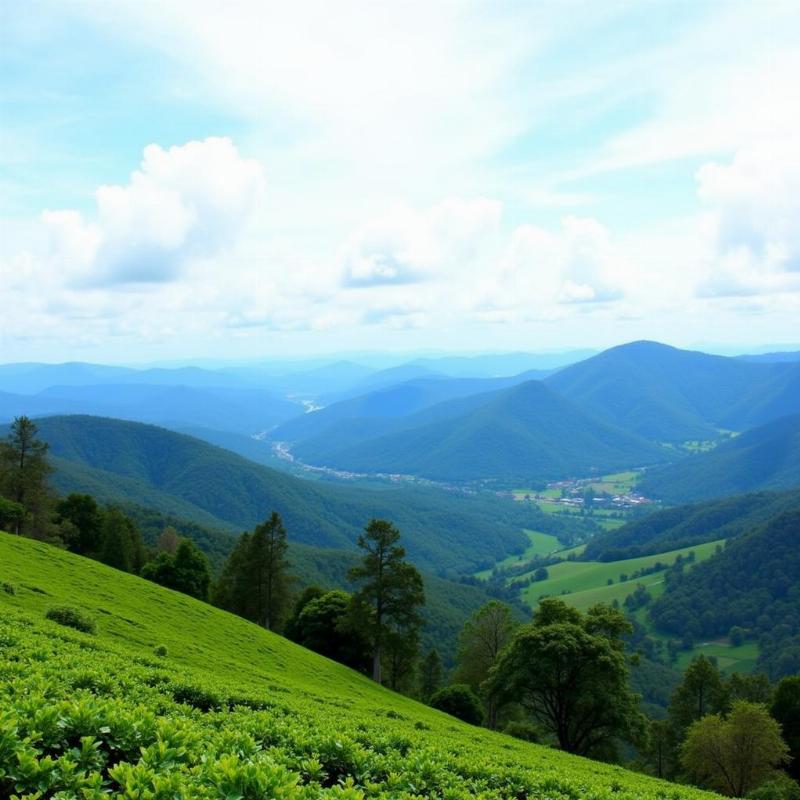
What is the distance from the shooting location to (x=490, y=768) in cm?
1302

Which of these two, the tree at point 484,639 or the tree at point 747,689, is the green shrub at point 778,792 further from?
the tree at point 484,639

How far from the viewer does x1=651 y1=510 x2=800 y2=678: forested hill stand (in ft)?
550

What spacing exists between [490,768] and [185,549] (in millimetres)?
50273

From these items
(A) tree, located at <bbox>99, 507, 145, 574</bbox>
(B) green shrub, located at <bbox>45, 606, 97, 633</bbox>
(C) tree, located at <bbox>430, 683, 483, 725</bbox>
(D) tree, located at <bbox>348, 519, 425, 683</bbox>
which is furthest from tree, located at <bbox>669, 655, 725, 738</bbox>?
(A) tree, located at <bbox>99, 507, 145, 574</bbox>

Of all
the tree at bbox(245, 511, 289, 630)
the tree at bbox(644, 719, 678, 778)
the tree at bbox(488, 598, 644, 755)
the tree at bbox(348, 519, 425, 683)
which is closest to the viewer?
the tree at bbox(488, 598, 644, 755)

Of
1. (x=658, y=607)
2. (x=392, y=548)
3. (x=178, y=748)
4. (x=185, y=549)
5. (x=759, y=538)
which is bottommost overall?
(x=658, y=607)

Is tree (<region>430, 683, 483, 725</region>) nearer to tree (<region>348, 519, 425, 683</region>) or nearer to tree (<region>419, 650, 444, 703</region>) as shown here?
tree (<region>348, 519, 425, 683</region>)

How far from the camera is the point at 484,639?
54562 mm

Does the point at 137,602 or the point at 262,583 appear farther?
the point at 262,583

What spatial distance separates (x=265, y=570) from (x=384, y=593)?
16007mm

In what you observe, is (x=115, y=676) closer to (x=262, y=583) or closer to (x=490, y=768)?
(x=490, y=768)

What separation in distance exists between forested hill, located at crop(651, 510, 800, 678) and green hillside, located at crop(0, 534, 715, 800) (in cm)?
17734

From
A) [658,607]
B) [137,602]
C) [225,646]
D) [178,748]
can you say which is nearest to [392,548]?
[225,646]

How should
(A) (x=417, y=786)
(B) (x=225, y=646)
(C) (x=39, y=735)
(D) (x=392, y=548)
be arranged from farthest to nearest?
(D) (x=392, y=548) < (B) (x=225, y=646) < (A) (x=417, y=786) < (C) (x=39, y=735)
